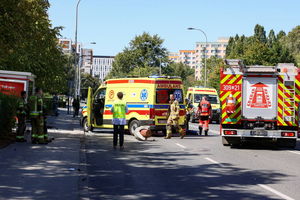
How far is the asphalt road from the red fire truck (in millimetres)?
618

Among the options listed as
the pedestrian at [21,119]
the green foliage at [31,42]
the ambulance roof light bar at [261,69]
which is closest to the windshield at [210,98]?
the green foliage at [31,42]

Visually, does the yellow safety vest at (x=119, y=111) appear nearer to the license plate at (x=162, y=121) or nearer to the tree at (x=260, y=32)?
the license plate at (x=162, y=121)

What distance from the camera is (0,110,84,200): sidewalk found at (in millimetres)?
7859

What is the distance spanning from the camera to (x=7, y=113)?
55.2ft

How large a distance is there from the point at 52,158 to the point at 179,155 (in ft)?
12.4

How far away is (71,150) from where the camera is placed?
14570 millimetres

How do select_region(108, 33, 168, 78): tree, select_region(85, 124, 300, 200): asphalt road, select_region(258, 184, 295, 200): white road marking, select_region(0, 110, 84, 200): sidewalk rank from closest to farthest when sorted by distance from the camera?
select_region(0, 110, 84, 200): sidewalk < select_region(258, 184, 295, 200): white road marking < select_region(85, 124, 300, 200): asphalt road < select_region(108, 33, 168, 78): tree

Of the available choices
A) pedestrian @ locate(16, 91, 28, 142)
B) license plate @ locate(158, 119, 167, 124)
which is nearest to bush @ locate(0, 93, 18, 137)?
pedestrian @ locate(16, 91, 28, 142)

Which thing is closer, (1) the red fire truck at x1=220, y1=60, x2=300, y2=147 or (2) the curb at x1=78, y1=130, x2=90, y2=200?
(2) the curb at x1=78, y1=130, x2=90, y2=200

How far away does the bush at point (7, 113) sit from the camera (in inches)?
638

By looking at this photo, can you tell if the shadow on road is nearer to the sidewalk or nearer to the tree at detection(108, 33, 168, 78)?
the sidewalk

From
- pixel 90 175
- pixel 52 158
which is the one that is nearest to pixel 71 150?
pixel 52 158

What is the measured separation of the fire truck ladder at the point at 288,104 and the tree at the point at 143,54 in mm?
80450

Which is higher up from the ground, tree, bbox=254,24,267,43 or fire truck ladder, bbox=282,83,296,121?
tree, bbox=254,24,267,43
